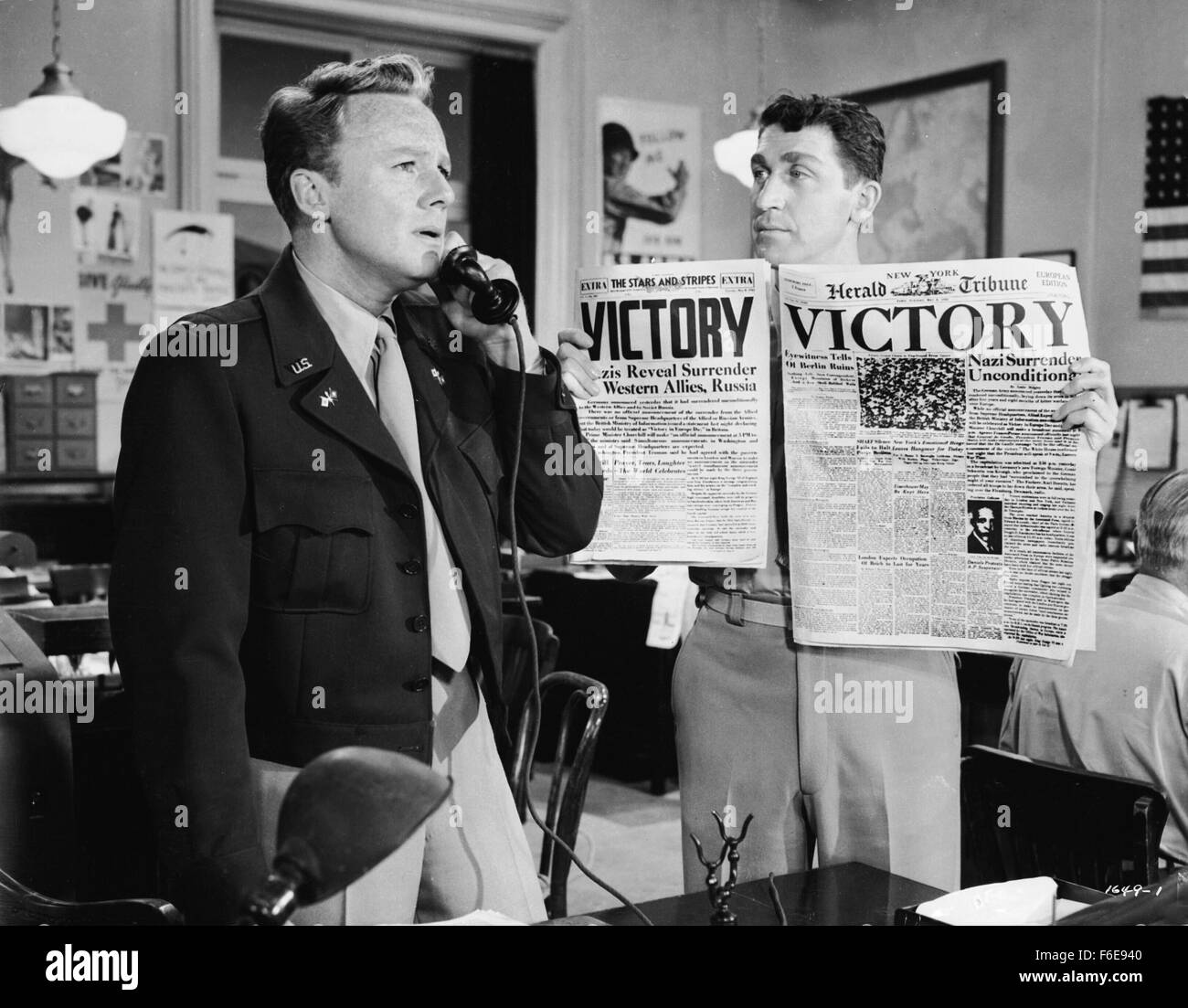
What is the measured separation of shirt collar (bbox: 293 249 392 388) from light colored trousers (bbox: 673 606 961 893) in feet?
1.97

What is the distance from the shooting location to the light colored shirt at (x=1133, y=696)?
207 cm

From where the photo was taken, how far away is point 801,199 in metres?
1.61

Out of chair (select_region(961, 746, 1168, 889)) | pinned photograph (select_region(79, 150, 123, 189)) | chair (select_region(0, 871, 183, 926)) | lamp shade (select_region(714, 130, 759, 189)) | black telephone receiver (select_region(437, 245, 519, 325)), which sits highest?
pinned photograph (select_region(79, 150, 123, 189))

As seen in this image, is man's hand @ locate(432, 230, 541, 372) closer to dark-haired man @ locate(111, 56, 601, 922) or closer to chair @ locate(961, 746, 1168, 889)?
dark-haired man @ locate(111, 56, 601, 922)

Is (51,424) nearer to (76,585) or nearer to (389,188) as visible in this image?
(76,585)

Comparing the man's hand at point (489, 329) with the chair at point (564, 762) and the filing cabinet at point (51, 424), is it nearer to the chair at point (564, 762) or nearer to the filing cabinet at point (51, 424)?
the chair at point (564, 762)

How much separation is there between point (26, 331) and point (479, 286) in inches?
180

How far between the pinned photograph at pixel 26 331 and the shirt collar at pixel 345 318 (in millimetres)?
4236

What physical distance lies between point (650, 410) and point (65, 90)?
3512 mm

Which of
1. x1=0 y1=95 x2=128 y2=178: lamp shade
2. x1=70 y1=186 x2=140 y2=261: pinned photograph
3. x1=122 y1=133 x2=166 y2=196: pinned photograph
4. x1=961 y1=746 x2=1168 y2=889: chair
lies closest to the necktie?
x1=961 y1=746 x2=1168 y2=889: chair

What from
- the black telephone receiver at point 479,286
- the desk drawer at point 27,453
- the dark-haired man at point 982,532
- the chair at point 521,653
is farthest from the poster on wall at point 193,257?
the dark-haired man at point 982,532

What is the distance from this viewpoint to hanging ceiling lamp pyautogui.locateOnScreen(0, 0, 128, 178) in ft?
14.1

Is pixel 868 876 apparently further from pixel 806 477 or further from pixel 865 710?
pixel 806 477
